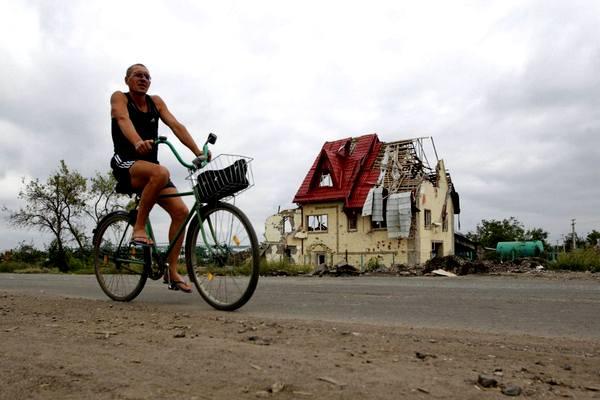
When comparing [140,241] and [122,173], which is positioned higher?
[122,173]

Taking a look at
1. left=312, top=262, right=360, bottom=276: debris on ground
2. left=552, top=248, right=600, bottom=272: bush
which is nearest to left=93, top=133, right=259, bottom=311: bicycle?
left=312, top=262, right=360, bottom=276: debris on ground

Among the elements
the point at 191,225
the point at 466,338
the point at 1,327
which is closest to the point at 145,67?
the point at 191,225

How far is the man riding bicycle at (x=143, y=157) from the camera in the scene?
4996 millimetres

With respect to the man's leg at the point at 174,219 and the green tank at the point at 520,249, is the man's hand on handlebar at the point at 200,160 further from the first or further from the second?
the green tank at the point at 520,249

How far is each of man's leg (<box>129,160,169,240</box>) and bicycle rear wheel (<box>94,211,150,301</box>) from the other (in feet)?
1.18

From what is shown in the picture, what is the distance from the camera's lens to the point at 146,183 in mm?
5082

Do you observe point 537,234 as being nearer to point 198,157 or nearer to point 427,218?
point 427,218

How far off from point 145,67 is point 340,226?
98.2ft

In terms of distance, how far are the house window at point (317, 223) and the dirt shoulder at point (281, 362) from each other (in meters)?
32.4

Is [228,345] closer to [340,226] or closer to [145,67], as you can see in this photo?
[145,67]

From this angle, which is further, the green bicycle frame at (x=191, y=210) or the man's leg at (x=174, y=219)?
the man's leg at (x=174, y=219)

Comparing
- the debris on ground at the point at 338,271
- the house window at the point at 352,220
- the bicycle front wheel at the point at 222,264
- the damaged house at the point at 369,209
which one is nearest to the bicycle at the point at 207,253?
the bicycle front wheel at the point at 222,264

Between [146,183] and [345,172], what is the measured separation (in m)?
30.9

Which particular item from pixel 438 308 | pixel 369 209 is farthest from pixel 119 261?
pixel 369 209
